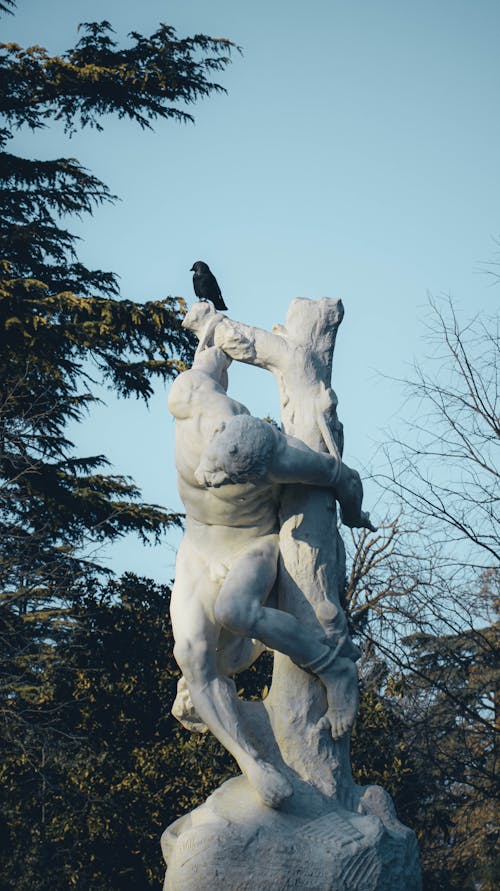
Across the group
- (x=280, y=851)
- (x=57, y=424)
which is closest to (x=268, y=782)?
(x=280, y=851)

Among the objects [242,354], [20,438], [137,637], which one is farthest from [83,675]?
[242,354]

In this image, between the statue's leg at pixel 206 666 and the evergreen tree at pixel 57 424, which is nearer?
the statue's leg at pixel 206 666

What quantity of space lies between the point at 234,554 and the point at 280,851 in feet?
3.66

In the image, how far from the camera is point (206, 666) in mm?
4383

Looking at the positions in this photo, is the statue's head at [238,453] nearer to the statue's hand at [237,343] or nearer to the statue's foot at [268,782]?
the statue's hand at [237,343]

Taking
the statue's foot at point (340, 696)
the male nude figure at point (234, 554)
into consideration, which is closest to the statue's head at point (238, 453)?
the male nude figure at point (234, 554)

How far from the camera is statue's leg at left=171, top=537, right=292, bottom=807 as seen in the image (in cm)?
426

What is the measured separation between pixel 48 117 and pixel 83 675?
6.97m

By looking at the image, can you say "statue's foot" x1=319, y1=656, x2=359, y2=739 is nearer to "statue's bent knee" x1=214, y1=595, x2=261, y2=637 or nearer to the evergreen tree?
"statue's bent knee" x1=214, y1=595, x2=261, y2=637

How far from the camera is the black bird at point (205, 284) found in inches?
240

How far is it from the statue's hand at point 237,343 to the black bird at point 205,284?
1.20 m

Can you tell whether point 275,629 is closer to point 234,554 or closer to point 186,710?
point 234,554

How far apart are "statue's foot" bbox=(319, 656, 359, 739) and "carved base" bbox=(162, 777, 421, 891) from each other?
1.00 ft

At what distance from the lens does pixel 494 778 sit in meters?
7.82
